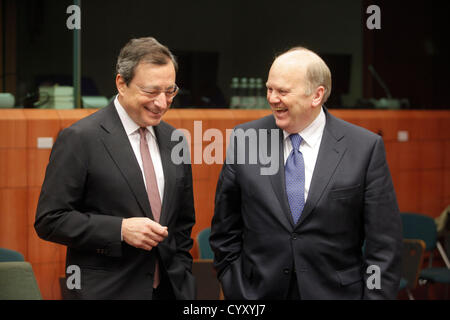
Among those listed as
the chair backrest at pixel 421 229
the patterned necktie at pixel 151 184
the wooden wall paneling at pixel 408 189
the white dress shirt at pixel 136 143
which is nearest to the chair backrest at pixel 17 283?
the patterned necktie at pixel 151 184

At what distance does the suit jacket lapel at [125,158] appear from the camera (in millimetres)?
2111

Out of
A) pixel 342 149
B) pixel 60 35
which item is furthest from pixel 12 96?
pixel 342 149

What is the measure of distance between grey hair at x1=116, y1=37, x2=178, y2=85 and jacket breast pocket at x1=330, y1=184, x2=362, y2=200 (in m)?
0.71

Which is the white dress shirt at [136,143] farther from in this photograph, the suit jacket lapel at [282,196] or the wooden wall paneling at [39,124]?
the wooden wall paneling at [39,124]

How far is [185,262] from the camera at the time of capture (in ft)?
7.55

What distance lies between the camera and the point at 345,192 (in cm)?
211

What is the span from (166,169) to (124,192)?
181 mm

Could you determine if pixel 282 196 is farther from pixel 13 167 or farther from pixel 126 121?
pixel 13 167

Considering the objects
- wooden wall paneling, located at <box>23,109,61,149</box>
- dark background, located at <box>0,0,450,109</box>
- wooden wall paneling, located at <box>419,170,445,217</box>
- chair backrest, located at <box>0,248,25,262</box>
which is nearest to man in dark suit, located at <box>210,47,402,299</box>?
chair backrest, located at <box>0,248,25,262</box>

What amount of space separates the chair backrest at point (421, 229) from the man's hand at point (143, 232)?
3.41 meters

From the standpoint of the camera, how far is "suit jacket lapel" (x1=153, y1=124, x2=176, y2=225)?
2.17 metres

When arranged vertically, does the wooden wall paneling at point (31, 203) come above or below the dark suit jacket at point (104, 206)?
below

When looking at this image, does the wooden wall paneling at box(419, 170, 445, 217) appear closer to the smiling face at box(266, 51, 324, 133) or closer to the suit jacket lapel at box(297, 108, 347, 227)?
the suit jacket lapel at box(297, 108, 347, 227)
